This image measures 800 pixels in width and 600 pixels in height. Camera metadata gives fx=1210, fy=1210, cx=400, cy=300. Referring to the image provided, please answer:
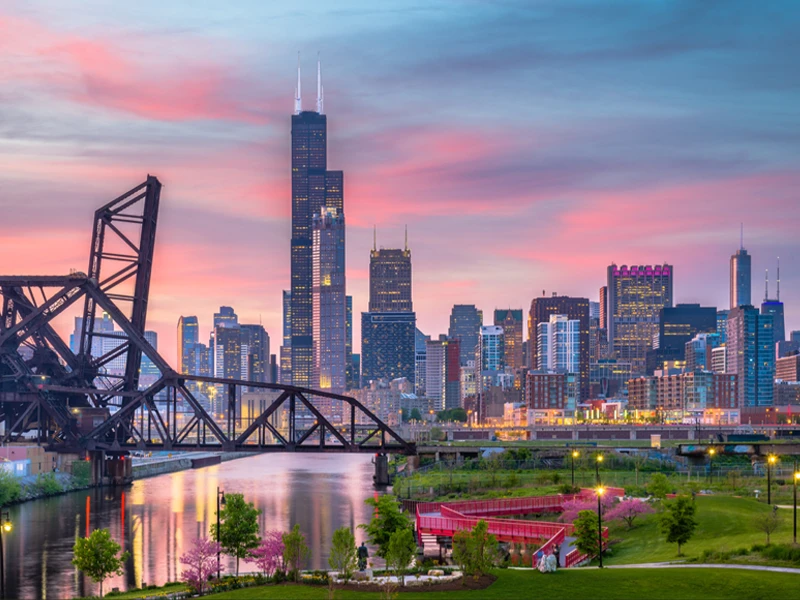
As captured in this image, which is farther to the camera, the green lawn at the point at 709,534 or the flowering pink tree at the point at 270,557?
the green lawn at the point at 709,534

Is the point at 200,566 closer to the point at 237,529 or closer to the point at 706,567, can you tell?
the point at 237,529

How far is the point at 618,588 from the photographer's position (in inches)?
1944

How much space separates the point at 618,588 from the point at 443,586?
722cm

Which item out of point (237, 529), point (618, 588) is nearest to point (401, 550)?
point (618, 588)

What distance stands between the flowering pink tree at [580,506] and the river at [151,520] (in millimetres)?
14509

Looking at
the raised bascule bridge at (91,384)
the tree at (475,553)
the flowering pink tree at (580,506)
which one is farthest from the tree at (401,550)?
the raised bascule bridge at (91,384)

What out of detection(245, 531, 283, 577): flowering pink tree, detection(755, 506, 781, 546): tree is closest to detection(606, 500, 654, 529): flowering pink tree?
detection(755, 506, 781, 546): tree

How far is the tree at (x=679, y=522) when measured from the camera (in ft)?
208

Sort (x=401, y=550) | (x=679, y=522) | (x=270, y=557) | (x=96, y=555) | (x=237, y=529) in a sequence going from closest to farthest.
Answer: (x=401, y=550), (x=270, y=557), (x=96, y=555), (x=679, y=522), (x=237, y=529)

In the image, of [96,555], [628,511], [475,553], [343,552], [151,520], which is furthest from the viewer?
[151,520]

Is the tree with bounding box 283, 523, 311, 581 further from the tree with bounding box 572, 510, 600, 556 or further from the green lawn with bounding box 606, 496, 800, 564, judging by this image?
the green lawn with bounding box 606, 496, 800, 564

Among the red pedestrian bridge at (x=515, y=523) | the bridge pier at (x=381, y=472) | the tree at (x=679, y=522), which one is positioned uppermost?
the tree at (x=679, y=522)

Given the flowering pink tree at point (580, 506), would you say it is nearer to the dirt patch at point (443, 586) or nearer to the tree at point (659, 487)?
the tree at point (659, 487)

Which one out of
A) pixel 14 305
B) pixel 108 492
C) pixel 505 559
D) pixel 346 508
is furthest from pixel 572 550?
pixel 14 305
